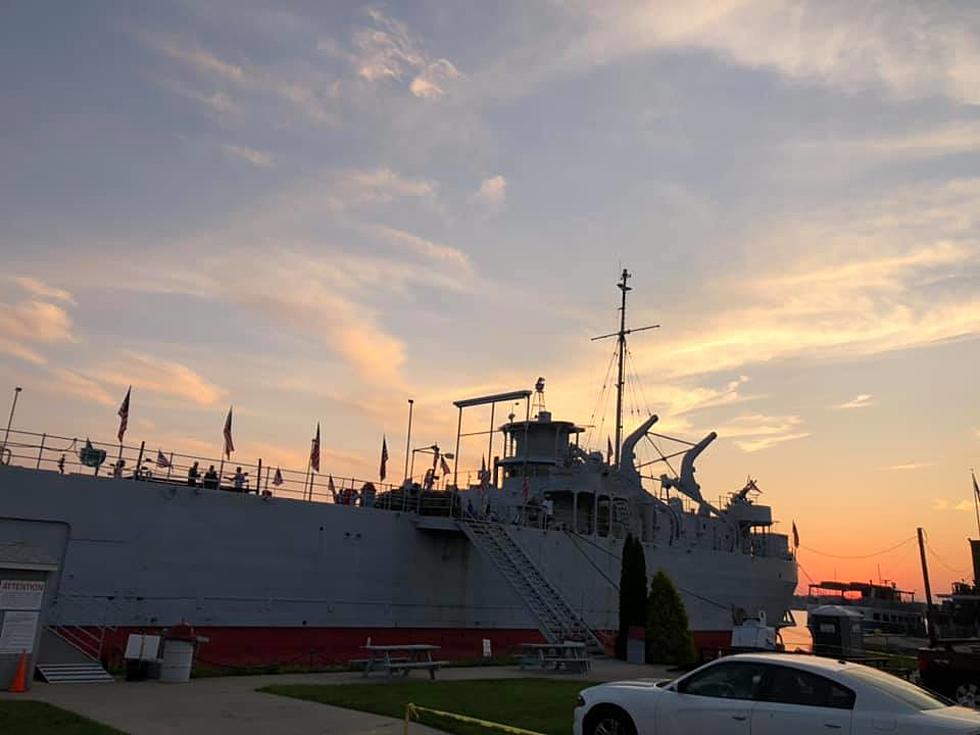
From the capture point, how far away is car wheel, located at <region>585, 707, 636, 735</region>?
27.7 feet

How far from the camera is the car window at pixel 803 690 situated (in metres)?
Result: 7.34

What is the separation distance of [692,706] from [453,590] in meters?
Result: 19.8

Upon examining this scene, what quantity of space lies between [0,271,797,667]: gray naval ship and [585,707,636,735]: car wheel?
44.4ft

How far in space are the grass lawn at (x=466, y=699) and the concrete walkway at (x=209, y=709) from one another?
1.14 feet

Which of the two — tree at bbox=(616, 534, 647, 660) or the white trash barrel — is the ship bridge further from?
the white trash barrel

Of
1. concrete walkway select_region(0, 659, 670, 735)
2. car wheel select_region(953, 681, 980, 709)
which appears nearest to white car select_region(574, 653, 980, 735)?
concrete walkway select_region(0, 659, 670, 735)

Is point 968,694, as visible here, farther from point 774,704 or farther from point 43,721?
point 43,721

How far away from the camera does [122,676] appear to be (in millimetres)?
15953

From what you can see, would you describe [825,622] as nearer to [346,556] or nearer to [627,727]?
[346,556]

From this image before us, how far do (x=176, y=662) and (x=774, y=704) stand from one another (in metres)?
11.5

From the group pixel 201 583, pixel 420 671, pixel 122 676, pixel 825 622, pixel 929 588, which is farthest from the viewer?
pixel 929 588

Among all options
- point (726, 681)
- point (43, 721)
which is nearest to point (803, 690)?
point (726, 681)

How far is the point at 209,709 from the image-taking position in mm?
11742

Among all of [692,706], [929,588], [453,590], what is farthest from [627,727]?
[929,588]
